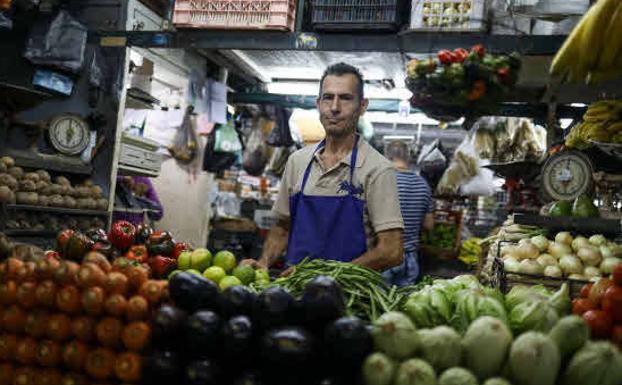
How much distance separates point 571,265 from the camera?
3516 millimetres

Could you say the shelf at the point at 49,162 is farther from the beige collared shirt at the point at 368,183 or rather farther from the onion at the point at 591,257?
the onion at the point at 591,257

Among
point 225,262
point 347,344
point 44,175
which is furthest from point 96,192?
point 347,344

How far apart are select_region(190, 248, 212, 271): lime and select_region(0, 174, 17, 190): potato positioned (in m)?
2.68

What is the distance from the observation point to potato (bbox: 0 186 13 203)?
4181 millimetres

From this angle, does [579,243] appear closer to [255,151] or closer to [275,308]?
[275,308]

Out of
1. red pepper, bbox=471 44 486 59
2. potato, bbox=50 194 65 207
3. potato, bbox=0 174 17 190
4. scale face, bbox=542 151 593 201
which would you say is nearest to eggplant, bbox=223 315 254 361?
red pepper, bbox=471 44 486 59

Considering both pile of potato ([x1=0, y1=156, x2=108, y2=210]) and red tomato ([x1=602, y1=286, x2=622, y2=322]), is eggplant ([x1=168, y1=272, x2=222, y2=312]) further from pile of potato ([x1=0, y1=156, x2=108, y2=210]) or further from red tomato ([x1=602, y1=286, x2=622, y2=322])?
pile of potato ([x1=0, y1=156, x2=108, y2=210])

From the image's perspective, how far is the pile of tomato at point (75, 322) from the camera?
1.57 m

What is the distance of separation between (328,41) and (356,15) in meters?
0.31

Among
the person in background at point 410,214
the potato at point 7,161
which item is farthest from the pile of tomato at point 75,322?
the person in background at point 410,214

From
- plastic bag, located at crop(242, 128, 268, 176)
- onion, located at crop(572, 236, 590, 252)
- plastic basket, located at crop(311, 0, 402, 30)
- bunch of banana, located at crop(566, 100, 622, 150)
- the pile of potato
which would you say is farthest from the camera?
plastic bag, located at crop(242, 128, 268, 176)

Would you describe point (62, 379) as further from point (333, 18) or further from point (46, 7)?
point (46, 7)

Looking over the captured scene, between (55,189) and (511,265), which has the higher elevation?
(55,189)

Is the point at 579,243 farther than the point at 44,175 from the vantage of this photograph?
No
